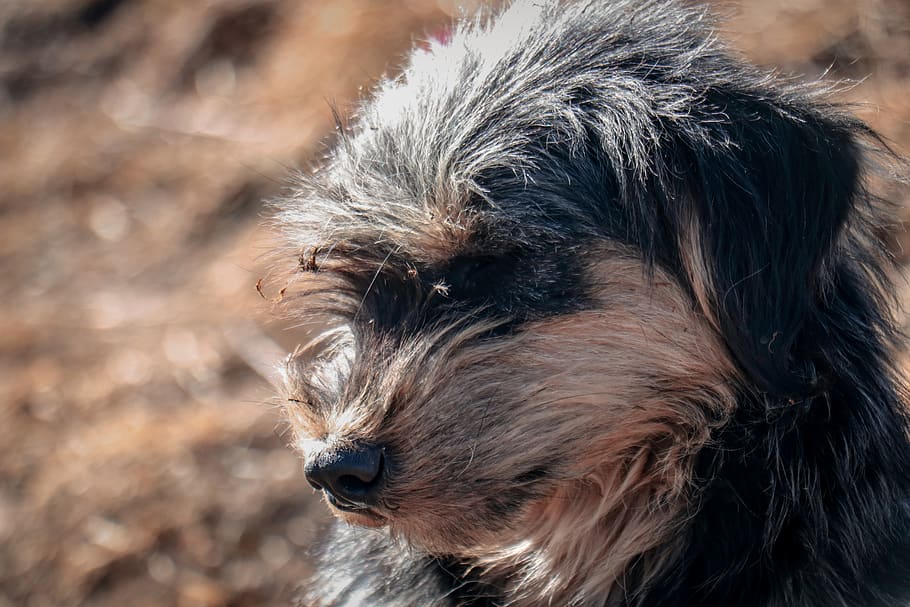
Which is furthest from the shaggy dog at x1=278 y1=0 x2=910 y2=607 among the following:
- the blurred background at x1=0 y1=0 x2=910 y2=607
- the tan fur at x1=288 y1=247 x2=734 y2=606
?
the blurred background at x1=0 y1=0 x2=910 y2=607

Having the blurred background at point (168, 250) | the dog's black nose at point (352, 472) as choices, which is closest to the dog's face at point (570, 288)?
the dog's black nose at point (352, 472)

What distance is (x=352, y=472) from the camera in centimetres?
231

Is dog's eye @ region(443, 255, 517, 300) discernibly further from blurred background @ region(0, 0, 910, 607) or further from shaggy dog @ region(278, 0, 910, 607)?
blurred background @ region(0, 0, 910, 607)

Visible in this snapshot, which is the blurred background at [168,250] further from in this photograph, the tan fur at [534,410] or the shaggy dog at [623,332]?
the tan fur at [534,410]

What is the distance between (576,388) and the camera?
8.04 feet

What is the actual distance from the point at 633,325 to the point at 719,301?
0.66ft

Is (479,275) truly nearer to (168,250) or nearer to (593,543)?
(593,543)

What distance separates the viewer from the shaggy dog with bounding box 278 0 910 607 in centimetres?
240

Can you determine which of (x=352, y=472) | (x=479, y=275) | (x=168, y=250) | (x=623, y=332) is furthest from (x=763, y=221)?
(x=168, y=250)

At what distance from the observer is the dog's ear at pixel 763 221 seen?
2.39 meters

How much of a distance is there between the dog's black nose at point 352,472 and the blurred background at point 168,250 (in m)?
1.39

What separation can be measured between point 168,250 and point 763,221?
5.08 m

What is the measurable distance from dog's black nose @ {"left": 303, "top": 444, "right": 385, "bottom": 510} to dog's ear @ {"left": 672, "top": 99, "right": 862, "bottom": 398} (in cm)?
84

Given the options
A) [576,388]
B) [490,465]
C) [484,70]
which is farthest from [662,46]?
[490,465]
